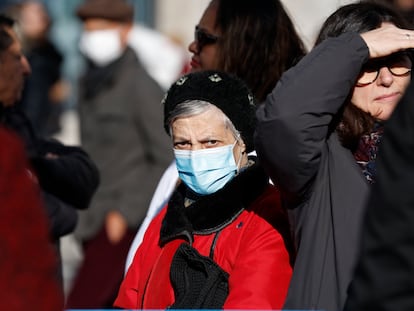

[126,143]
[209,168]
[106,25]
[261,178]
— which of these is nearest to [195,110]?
[209,168]

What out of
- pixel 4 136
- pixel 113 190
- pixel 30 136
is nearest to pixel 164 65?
pixel 113 190

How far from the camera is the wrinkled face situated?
15.3ft

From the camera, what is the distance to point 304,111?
3.01m

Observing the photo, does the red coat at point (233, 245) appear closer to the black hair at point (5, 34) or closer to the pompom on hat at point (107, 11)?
the black hair at point (5, 34)

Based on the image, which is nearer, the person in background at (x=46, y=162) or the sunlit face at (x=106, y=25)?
the person in background at (x=46, y=162)

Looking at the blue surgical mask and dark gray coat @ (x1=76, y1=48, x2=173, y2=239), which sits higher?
the blue surgical mask

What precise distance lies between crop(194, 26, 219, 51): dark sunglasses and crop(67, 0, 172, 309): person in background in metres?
2.20

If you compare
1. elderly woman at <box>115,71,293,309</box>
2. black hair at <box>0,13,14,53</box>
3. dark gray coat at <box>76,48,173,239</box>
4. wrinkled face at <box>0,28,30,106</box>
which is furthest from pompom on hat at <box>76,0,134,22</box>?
elderly woman at <box>115,71,293,309</box>

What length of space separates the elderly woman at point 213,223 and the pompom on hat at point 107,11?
3.83 metres

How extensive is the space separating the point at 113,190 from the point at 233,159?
3.11m

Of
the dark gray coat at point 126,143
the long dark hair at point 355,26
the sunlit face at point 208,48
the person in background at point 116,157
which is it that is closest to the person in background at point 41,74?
the person in background at point 116,157

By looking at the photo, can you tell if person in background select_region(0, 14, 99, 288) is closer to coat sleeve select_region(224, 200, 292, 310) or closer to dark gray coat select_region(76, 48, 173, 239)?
coat sleeve select_region(224, 200, 292, 310)

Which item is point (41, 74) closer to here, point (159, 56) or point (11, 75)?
point (159, 56)

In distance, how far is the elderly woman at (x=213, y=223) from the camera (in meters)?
3.29
